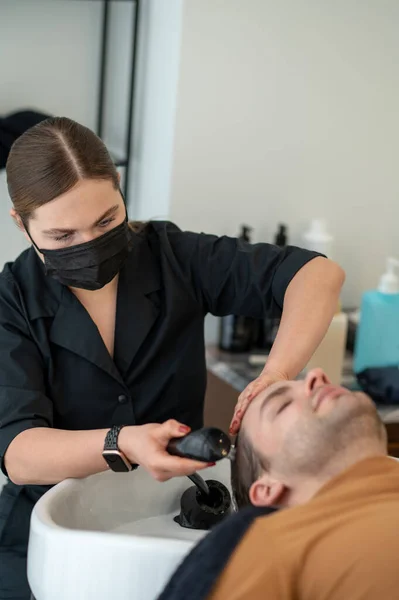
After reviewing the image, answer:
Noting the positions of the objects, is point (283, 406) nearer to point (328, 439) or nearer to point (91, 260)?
point (328, 439)

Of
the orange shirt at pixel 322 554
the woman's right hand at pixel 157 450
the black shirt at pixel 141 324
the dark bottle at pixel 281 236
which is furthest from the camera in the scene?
the dark bottle at pixel 281 236

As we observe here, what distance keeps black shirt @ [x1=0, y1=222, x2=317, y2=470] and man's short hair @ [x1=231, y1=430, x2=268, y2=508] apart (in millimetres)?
281

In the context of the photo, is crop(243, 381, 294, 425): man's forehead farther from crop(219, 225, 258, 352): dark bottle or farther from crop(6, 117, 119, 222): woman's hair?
crop(219, 225, 258, 352): dark bottle

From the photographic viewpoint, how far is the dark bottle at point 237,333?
7.07ft

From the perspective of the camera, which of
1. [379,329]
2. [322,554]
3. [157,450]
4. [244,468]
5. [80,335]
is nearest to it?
[322,554]

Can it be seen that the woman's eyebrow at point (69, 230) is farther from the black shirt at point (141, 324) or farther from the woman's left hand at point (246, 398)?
the woman's left hand at point (246, 398)

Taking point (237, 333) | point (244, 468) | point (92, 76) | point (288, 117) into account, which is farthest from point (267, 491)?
point (92, 76)

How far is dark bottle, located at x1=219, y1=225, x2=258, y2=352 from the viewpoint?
84.8 inches

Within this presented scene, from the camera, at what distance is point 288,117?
2.11 meters

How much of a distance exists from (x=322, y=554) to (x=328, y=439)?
20cm

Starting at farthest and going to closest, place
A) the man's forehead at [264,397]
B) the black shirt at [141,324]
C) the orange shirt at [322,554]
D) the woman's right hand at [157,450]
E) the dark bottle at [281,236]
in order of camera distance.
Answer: the dark bottle at [281,236] < the black shirt at [141,324] < the man's forehead at [264,397] < the woman's right hand at [157,450] < the orange shirt at [322,554]

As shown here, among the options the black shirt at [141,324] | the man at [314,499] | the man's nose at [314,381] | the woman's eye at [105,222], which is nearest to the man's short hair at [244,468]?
the man at [314,499]

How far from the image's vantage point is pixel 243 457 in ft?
4.04

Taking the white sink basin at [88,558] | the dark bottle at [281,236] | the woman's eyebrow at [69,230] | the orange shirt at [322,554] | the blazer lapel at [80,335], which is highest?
the woman's eyebrow at [69,230]
